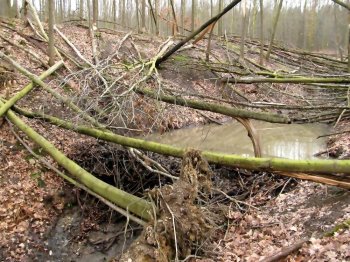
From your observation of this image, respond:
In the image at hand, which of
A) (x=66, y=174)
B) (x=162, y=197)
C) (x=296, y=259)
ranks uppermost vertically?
(x=162, y=197)

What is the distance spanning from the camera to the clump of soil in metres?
4.98

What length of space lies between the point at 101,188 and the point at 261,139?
22.7 ft

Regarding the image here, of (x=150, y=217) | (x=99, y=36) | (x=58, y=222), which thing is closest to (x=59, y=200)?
(x=58, y=222)

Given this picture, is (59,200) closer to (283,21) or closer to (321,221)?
(321,221)

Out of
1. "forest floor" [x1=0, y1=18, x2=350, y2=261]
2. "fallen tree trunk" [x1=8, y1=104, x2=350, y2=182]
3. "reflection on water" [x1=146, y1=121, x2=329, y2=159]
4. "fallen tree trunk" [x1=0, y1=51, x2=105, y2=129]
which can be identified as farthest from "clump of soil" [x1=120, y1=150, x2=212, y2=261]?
"reflection on water" [x1=146, y1=121, x2=329, y2=159]

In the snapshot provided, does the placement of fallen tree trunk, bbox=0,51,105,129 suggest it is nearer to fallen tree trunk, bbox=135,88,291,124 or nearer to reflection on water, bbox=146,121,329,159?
fallen tree trunk, bbox=135,88,291,124

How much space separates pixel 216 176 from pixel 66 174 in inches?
126

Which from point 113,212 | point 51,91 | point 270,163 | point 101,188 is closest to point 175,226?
point 270,163

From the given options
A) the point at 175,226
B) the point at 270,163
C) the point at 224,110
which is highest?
the point at 224,110

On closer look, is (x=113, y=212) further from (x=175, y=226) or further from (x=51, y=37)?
(x=51, y=37)

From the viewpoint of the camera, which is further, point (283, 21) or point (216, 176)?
point (283, 21)

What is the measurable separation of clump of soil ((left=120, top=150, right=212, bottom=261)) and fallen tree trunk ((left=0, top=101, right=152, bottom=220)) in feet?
1.01

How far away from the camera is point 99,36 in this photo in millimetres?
17297

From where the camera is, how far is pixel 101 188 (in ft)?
21.4
